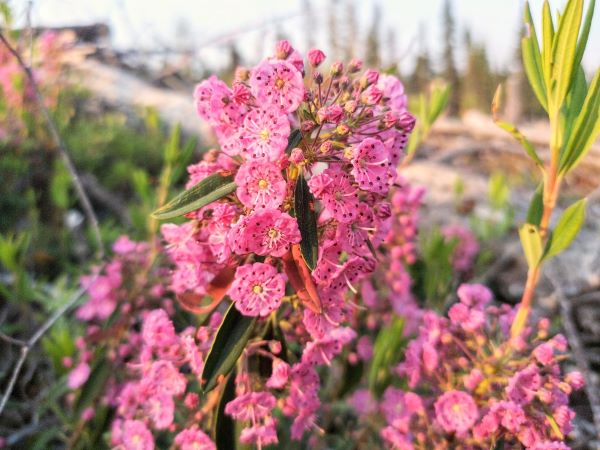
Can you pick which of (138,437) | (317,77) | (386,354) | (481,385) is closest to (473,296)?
(481,385)

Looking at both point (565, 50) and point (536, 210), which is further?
point (536, 210)

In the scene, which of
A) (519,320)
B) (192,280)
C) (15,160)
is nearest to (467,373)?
(519,320)

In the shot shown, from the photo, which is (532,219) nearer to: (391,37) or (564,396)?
(564,396)

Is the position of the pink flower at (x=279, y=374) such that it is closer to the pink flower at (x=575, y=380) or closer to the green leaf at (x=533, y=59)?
the pink flower at (x=575, y=380)

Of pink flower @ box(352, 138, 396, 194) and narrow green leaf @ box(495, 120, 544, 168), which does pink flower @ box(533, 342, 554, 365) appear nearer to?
narrow green leaf @ box(495, 120, 544, 168)

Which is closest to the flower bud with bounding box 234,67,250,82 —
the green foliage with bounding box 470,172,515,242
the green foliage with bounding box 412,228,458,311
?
the green foliage with bounding box 412,228,458,311

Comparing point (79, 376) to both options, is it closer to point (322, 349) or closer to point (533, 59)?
point (322, 349)
